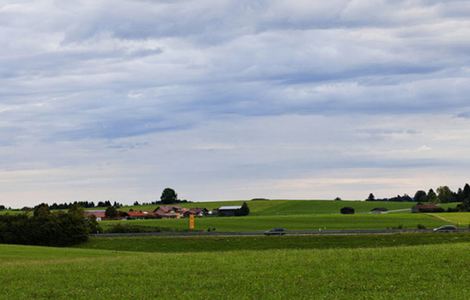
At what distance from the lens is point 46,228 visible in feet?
336

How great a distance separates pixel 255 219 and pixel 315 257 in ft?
374

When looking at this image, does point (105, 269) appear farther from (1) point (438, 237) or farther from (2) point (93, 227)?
(2) point (93, 227)

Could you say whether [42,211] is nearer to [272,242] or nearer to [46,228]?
[46,228]

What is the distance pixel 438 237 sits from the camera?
80062mm

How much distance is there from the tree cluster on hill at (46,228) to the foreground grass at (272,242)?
31.4ft

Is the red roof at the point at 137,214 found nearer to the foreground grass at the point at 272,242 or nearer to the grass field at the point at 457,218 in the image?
the grass field at the point at 457,218

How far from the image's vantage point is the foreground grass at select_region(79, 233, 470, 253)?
77312mm

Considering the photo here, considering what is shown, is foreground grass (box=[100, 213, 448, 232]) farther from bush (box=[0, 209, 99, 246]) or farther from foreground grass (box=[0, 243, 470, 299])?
foreground grass (box=[0, 243, 470, 299])

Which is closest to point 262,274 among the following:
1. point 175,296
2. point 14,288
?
point 175,296

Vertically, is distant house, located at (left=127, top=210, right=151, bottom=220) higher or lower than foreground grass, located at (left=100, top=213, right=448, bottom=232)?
higher

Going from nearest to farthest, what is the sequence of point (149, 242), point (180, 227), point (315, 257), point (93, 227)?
point (315, 257), point (149, 242), point (93, 227), point (180, 227)

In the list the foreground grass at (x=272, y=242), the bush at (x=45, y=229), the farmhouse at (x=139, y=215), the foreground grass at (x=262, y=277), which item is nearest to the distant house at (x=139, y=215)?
the farmhouse at (x=139, y=215)

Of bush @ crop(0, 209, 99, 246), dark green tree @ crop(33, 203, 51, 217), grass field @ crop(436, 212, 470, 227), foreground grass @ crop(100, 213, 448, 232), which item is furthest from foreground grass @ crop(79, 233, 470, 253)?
grass field @ crop(436, 212, 470, 227)

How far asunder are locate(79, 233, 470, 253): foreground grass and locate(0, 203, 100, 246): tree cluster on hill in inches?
377
